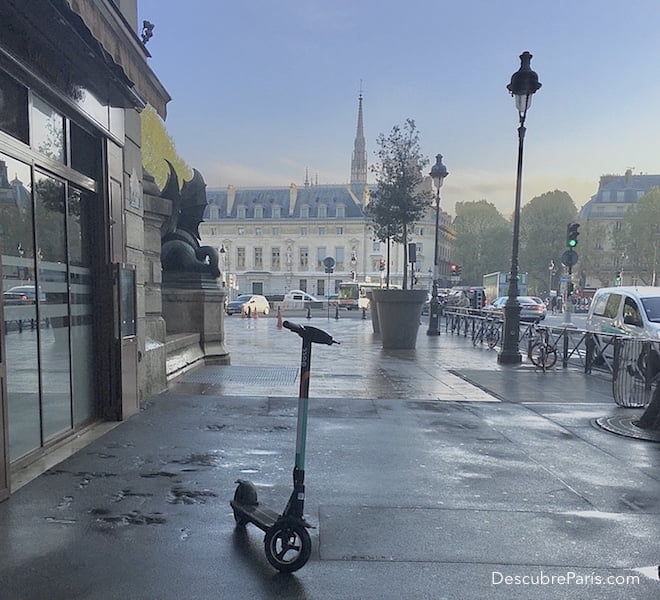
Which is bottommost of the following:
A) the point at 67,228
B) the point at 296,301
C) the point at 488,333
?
the point at 296,301

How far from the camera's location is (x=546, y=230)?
237 feet

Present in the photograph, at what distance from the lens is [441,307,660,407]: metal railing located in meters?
7.12

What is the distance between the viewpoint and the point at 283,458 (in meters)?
4.86

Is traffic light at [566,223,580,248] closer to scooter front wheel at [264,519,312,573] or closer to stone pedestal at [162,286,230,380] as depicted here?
stone pedestal at [162,286,230,380]

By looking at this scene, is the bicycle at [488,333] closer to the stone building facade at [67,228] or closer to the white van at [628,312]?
the white van at [628,312]

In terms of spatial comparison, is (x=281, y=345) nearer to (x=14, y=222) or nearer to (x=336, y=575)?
(x=14, y=222)

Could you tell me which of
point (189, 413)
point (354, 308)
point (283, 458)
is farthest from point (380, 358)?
point (354, 308)

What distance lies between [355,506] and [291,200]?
88.8 metres

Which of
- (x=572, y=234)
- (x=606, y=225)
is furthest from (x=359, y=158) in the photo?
(x=572, y=234)

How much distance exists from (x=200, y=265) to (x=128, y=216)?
448 cm

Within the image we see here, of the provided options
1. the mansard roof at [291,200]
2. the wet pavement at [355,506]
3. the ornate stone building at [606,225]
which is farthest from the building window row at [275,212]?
the wet pavement at [355,506]

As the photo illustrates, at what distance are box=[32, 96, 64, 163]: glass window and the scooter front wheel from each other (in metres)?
3.95

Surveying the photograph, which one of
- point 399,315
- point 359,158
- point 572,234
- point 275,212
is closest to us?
point 399,315

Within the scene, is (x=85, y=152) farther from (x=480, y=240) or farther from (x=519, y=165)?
(x=480, y=240)
